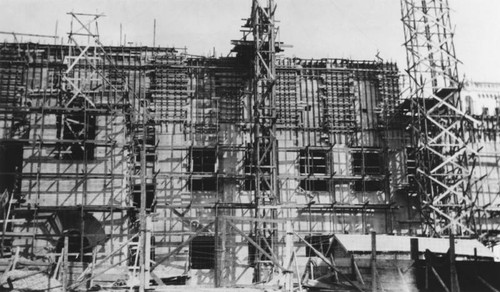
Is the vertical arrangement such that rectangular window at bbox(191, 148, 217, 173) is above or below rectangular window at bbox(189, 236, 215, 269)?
above

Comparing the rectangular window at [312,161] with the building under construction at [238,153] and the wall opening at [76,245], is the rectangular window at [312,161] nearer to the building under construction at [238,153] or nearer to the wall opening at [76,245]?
the building under construction at [238,153]

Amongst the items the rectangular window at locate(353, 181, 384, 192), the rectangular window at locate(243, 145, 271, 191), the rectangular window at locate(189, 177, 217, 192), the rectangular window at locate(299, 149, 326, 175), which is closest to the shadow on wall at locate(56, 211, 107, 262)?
the rectangular window at locate(189, 177, 217, 192)

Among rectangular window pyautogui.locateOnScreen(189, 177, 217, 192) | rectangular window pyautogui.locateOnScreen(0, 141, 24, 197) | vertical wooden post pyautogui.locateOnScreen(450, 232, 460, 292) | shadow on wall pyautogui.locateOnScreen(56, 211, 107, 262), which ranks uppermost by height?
rectangular window pyautogui.locateOnScreen(0, 141, 24, 197)

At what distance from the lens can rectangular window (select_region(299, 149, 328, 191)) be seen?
34.9 metres

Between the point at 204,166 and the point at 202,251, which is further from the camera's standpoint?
the point at 204,166

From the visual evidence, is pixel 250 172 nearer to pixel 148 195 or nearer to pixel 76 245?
pixel 148 195

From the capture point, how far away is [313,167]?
35.2 m

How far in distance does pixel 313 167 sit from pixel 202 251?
26.1 ft

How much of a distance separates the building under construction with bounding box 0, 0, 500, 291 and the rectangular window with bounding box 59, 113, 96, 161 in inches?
4.8

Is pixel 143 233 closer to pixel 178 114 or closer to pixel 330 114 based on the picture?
pixel 178 114

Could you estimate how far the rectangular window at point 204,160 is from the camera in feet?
113

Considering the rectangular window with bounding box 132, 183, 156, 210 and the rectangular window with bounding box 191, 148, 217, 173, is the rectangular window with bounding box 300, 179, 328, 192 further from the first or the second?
the rectangular window with bounding box 132, 183, 156, 210

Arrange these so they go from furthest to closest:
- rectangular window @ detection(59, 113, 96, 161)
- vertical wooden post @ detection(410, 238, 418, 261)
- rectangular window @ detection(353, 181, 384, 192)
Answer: rectangular window @ detection(353, 181, 384, 192) → rectangular window @ detection(59, 113, 96, 161) → vertical wooden post @ detection(410, 238, 418, 261)

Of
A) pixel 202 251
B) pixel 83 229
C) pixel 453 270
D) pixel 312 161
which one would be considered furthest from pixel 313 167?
pixel 453 270
